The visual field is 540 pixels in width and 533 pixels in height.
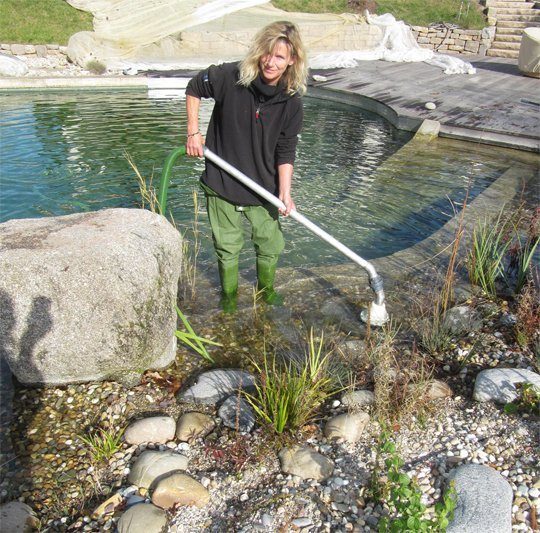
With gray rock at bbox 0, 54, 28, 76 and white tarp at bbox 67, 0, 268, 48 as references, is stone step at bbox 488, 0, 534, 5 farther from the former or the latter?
gray rock at bbox 0, 54, 28, 76

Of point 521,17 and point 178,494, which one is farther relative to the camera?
point 521,17

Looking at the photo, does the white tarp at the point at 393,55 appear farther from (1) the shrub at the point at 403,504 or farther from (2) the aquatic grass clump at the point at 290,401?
(1) the shrub at the point at 403,504

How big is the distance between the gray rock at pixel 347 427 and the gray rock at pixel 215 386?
640 mm

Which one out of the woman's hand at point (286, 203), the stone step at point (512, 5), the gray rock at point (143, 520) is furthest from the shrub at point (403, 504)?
the stone step at point (512, 5)

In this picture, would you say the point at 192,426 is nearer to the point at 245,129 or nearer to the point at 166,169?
the point at 166,169

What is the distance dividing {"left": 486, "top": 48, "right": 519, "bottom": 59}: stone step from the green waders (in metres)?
19.0

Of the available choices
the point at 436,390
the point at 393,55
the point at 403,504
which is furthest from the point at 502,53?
the point at 403,504

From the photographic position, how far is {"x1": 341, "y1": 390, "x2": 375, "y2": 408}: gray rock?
3223 mm

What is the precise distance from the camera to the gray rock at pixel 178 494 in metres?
2.57

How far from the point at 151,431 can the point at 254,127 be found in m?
2.15

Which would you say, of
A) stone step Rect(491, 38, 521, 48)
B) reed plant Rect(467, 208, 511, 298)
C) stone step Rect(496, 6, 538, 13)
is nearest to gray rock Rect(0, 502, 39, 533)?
reed plant Rect(467, 208, 511, 298)

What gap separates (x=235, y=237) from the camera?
416 cm

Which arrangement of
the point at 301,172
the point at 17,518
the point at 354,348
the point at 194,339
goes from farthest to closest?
the point at 301,172
the point at 354,348
the point at 194,339
the point at 17,518

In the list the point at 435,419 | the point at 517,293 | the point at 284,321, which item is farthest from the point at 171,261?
the point at 517,293
